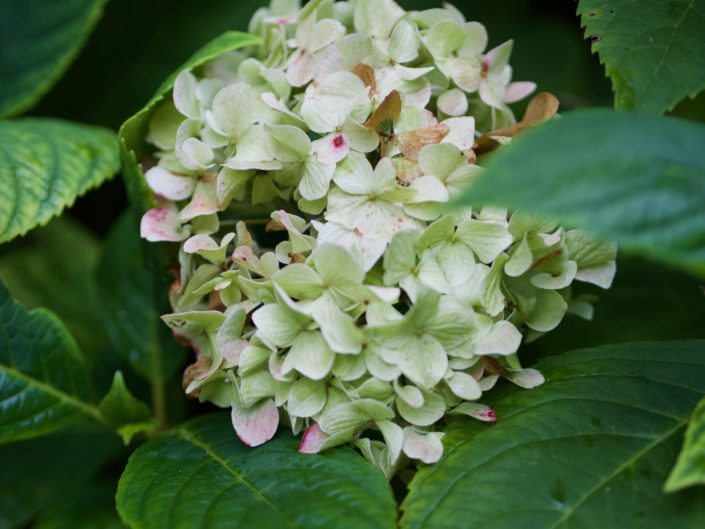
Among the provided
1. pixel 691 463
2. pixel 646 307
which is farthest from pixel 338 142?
pixel 646 307

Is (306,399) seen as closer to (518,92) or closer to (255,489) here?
(255,489)

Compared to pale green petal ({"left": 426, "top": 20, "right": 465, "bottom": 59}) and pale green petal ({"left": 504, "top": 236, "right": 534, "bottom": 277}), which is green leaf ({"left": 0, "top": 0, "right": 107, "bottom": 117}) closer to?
pale green petal ({"left": 426, "top": 20, "right": 465, "bottom": 59})

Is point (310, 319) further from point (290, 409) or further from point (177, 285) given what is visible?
point (177, 285)

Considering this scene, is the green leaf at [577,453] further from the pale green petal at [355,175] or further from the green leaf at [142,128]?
the green leaf at [142,128]

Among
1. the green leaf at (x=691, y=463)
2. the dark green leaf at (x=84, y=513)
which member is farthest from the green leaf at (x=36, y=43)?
the green leaf at (x=691, y=463)

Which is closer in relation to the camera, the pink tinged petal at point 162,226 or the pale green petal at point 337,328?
the pale green petal at point 337,328

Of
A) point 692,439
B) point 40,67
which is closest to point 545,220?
point 692,439
